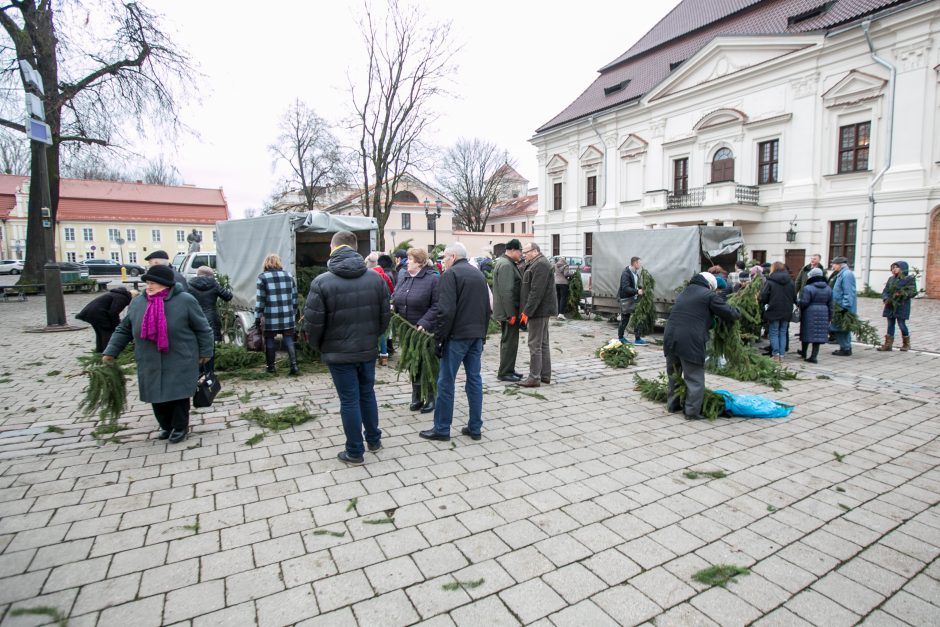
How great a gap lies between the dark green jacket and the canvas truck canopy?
332 cm

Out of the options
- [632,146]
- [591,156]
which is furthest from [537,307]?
[591,156]

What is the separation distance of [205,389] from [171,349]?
728 mm

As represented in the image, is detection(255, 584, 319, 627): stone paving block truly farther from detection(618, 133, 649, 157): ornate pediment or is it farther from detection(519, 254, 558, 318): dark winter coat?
detection(618, 133, 649, 157): ornate pediment

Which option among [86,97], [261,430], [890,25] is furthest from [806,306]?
[86,97]

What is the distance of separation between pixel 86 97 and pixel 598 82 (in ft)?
103

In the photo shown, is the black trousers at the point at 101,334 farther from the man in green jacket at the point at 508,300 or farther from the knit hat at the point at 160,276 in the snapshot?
the man in green jacket at the point at 508,300

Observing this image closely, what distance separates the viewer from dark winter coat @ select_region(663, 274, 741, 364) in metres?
5.56

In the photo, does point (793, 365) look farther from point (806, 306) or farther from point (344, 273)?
point (344, 273)

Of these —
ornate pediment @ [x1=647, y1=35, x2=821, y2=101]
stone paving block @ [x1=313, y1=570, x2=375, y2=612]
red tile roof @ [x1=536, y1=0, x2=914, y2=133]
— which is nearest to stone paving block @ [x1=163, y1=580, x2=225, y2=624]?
stone paving block @ [x1=313, y1=570, x2=375, y2=612]

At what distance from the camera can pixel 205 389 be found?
17.0ft

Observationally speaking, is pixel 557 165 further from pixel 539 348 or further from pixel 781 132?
pixel 539 348

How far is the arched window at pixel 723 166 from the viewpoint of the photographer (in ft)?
89.5

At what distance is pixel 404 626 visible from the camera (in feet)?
8.02

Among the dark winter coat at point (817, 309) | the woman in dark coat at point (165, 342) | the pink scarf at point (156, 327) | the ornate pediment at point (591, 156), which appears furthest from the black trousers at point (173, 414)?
the ornate pediment at point (591, 156)
